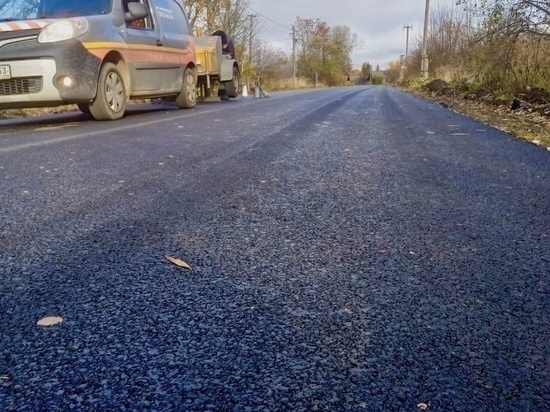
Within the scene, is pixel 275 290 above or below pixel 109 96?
below

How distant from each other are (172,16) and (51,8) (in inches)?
95.2

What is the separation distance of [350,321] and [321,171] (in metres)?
1.85

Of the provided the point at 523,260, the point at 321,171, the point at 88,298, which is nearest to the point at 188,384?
the point at 88,298

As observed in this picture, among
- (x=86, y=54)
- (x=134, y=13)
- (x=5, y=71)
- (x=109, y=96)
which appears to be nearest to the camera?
(x=5, y=71)

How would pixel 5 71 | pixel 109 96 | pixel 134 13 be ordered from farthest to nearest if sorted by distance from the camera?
pixel 134 13 < pixel 109 96 < pixel 5 71

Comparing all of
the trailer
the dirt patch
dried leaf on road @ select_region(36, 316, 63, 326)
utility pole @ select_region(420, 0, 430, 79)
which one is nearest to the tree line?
the dirt patch

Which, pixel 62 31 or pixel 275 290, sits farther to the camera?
pixel 62 31

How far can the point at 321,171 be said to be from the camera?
116 inches

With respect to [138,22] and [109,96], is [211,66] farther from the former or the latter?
[109,96]

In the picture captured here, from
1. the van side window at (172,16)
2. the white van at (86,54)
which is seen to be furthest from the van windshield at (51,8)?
the van side window at (172,16)

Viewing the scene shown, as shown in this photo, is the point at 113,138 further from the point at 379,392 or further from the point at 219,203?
the point at 379,392

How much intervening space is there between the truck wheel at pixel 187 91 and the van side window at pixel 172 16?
713 millimetres

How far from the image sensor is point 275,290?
133 centimetres

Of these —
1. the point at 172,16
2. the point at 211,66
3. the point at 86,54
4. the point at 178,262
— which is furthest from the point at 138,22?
the point at 178,262
